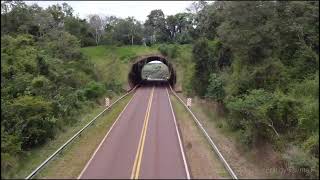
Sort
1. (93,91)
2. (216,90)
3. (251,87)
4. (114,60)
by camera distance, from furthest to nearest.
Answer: (114,60) → (93,91) → (216,90) → (251,87)

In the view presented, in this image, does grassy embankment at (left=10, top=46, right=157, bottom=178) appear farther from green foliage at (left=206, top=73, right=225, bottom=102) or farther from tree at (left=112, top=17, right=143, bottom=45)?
tree at (left=112, top=17, right=143, bottom=45)

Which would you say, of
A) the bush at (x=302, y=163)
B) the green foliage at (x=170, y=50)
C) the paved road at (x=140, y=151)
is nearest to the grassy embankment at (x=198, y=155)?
the paved road at (x=140, y=151)

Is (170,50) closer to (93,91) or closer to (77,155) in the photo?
(93,91)

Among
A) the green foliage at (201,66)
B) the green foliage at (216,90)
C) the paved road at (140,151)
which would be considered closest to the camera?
the paved road at (140,151)

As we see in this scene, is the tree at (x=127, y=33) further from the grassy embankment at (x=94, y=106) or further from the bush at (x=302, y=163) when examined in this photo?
the bush at (x=302, y=163)

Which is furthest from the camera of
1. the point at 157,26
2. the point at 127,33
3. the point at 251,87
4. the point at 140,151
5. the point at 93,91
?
the point at 157,26

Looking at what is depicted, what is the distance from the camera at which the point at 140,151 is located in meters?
27.6

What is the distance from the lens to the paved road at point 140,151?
2300cm

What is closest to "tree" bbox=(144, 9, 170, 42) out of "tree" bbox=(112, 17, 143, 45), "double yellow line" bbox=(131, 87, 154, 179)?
"tree" bbox=(112, 17, 143, 45)

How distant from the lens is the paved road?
2300 centimetres

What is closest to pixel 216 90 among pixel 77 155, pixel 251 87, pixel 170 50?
pixel 251 87

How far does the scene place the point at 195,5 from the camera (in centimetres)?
7994

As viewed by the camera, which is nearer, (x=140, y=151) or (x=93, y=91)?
(x=140, y=151)

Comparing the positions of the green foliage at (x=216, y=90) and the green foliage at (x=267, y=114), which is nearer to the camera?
the green foliage at (x=267, y=114)
